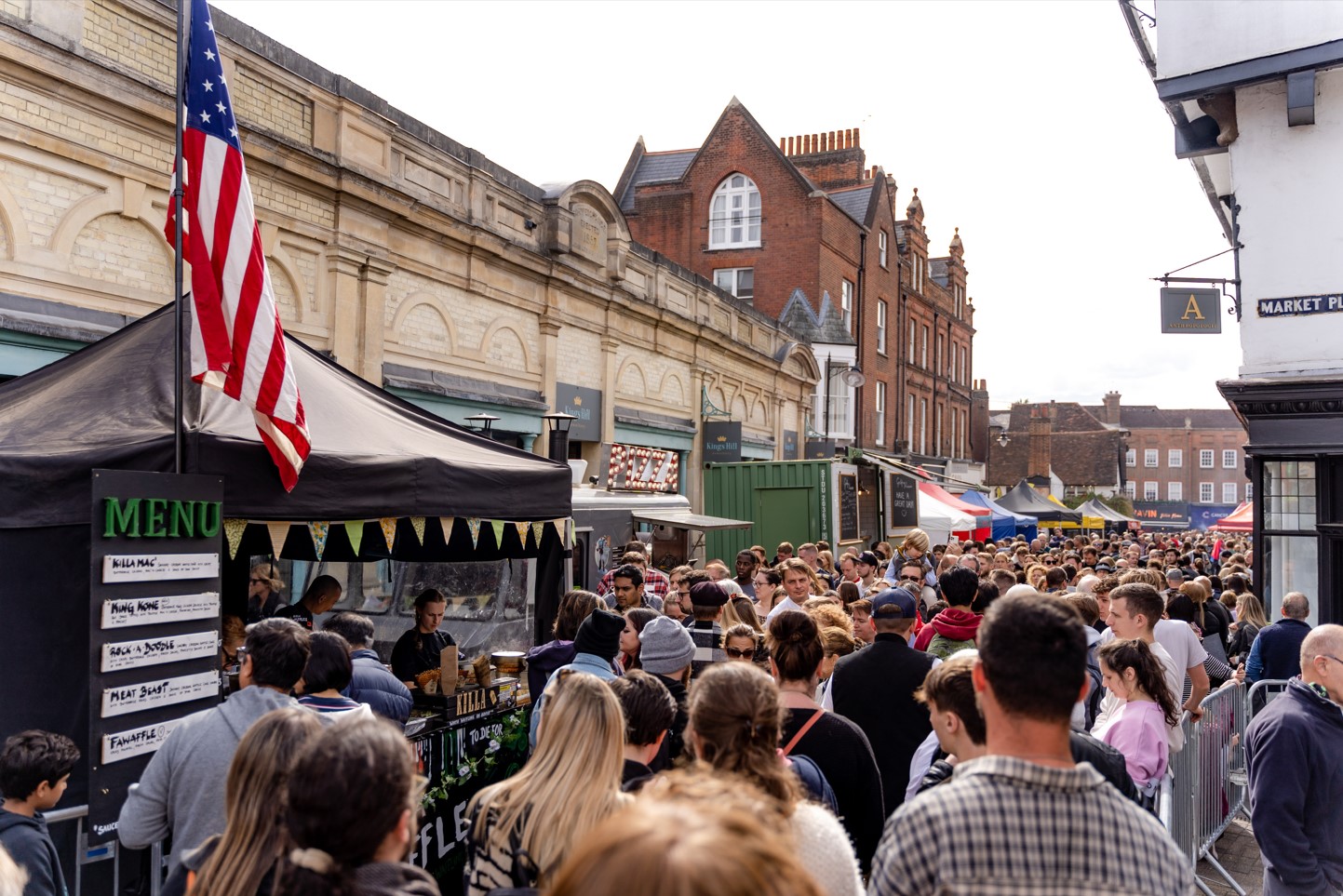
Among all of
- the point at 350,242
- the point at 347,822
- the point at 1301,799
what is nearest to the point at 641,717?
the point at 347,822

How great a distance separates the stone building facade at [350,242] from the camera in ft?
29.3

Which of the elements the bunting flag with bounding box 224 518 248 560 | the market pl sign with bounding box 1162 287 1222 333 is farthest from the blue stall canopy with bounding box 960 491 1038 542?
the bunting flag with bounding box 224 518 248 560

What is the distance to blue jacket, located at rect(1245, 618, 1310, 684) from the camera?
311 inches

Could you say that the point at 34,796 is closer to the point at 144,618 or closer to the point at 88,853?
the point at 88,853

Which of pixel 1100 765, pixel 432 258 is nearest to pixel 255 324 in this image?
pixel 1100 765

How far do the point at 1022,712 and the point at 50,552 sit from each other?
4835 millimetres

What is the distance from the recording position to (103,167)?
951cm

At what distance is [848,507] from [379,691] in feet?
51.1

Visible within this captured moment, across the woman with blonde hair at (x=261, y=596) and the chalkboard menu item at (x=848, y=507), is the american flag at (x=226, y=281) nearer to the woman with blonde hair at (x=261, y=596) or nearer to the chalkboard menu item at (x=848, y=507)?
the woman with blonde hair at (x=261, y=596)

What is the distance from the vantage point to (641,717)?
3.54 m

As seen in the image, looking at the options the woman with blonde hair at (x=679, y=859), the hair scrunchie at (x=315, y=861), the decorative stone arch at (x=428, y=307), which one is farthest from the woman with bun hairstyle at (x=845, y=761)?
the decorative stone arch at (x=428, y=307)

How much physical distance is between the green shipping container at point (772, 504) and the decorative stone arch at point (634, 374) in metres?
2.46

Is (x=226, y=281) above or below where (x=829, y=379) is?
below

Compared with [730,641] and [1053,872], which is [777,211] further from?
[1053,872]
